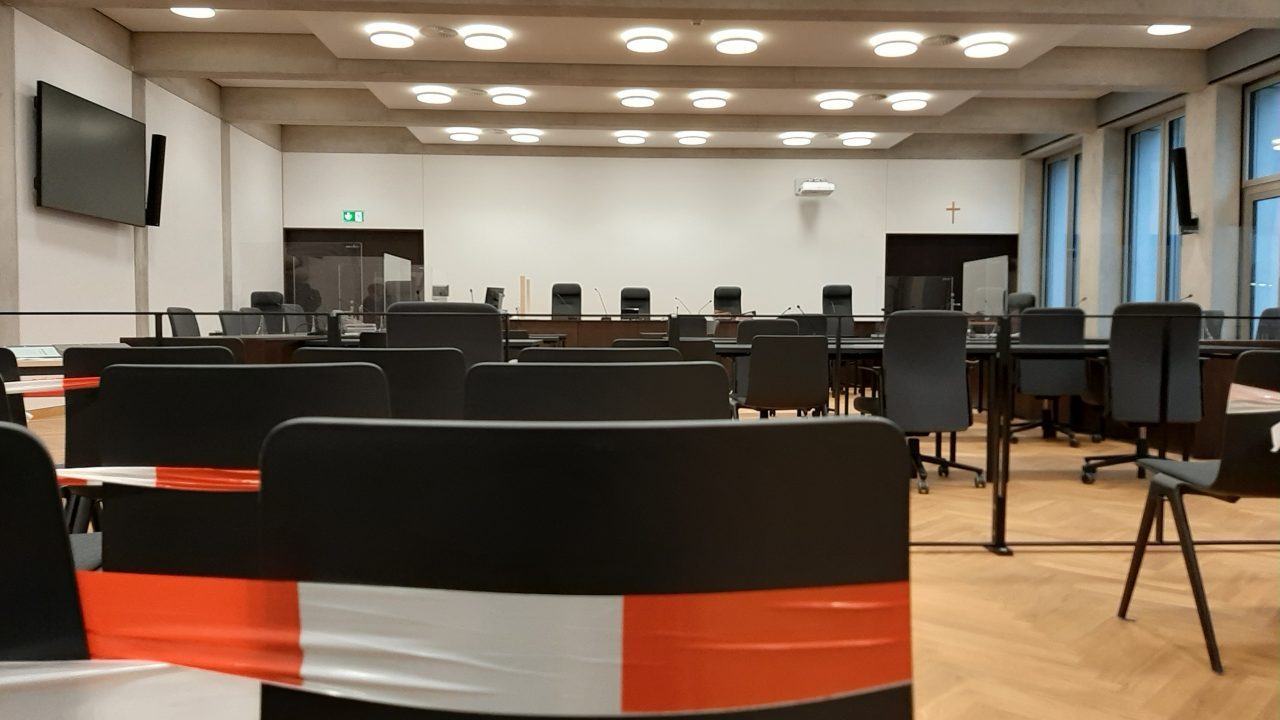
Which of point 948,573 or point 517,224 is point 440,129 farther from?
point 948,573

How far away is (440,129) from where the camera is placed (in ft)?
37.6

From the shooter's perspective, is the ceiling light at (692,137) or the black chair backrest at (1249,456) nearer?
the black chair backrest at (1249,456)

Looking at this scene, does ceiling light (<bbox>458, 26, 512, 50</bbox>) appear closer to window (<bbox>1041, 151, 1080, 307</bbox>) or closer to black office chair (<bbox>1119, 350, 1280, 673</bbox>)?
black office chair (<bbox>1119, 350, 1280, 673</bbox>)

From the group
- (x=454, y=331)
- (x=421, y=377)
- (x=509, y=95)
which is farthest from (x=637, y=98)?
(x=421, y=377)

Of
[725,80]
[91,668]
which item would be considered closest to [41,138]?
[725,80]

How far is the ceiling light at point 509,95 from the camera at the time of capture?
31.6 ft

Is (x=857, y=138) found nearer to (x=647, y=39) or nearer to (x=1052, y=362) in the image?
(x=647, y=39)

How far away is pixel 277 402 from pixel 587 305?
1145cm

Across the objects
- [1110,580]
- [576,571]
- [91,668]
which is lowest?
[1110,580]

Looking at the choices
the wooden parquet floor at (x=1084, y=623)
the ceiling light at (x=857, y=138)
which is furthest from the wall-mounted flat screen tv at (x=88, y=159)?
the ceiling light at (x=857, y=138)

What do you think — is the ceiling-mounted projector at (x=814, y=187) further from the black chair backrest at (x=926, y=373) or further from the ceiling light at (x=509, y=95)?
the black chair backrest at (x=926, y=373)

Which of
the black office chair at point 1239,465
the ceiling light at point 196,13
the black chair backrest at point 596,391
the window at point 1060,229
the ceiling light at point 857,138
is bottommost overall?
the black office chair at point 1239,465

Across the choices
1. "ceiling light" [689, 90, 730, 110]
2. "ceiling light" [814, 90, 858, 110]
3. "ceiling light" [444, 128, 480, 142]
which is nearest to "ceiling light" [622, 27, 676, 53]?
"ceiling light" [689, 90, 730, 110]

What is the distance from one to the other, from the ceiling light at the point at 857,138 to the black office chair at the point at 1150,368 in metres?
7.57
